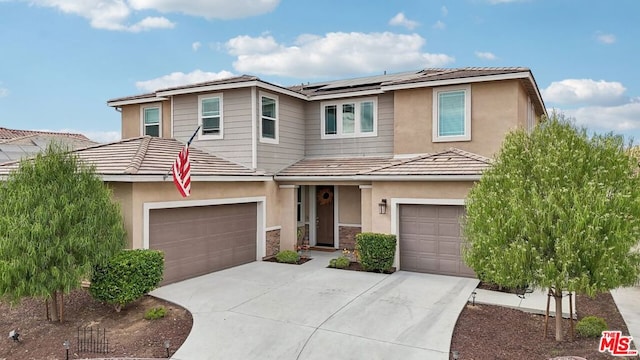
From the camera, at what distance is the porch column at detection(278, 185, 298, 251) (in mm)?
14094

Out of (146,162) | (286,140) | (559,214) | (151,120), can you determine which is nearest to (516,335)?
(559,214)

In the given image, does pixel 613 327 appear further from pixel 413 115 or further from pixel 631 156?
pixel 413 115

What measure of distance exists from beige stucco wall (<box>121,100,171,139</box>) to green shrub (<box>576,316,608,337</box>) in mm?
13738

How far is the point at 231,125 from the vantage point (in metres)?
13.3

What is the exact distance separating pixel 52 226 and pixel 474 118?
11182 mm

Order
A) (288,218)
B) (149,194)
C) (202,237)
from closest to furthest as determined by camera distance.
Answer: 1. (149,194)
2. (202,237)
3. (288,218)

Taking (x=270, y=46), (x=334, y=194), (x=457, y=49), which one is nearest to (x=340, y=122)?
(x=334, y=194)

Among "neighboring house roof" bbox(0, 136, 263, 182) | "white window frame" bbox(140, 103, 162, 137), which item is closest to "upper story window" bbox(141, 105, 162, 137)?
"white window frame" bbox(140, 103, 162, 137)

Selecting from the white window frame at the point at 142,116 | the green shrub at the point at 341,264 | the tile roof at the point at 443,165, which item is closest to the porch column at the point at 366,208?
the tile roof at the point at 443,165

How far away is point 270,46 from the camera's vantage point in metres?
22.1

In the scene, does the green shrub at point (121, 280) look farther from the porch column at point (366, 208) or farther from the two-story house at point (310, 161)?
the porch column at point (366, 208)

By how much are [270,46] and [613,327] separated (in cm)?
1953

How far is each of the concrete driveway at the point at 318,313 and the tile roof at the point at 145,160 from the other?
2.87 m

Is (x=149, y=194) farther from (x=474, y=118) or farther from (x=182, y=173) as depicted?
(x=474, y=118)
